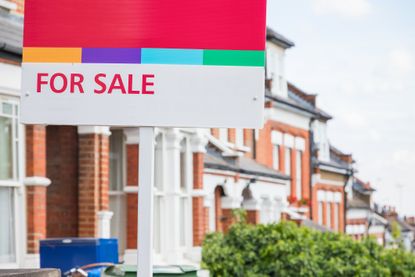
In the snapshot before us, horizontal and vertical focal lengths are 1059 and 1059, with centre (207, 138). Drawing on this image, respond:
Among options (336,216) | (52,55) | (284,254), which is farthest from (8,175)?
(336,216)

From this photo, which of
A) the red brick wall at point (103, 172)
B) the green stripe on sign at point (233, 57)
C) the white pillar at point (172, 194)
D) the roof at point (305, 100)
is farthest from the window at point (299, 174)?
the green stripe on sign at point (233, 57)

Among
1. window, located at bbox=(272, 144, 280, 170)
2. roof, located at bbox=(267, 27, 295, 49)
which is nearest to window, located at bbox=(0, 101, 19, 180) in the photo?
roof, located at bbox=(267, 27, 295, 49)

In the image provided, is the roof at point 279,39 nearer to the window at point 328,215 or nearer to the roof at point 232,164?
the roof at point 232,164

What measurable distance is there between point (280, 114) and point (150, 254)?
3051cm

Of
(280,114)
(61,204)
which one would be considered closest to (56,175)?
(61,204)

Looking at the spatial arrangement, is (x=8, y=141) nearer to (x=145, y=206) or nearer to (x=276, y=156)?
(x=145, y=206)

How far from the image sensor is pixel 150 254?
4.79 metres

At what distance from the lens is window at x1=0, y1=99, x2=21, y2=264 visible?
36.9ft

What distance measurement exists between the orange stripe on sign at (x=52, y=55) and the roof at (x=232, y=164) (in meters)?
16.9

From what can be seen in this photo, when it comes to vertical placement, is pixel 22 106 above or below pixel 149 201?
above

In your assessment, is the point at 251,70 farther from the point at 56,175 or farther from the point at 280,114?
the point at 280,114

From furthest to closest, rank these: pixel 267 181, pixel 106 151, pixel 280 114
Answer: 1. pixel 280 114
2. pixel 267 181
3. pixel 106 151

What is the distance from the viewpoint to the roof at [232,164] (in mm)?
22812

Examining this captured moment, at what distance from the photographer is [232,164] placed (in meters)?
24.4
